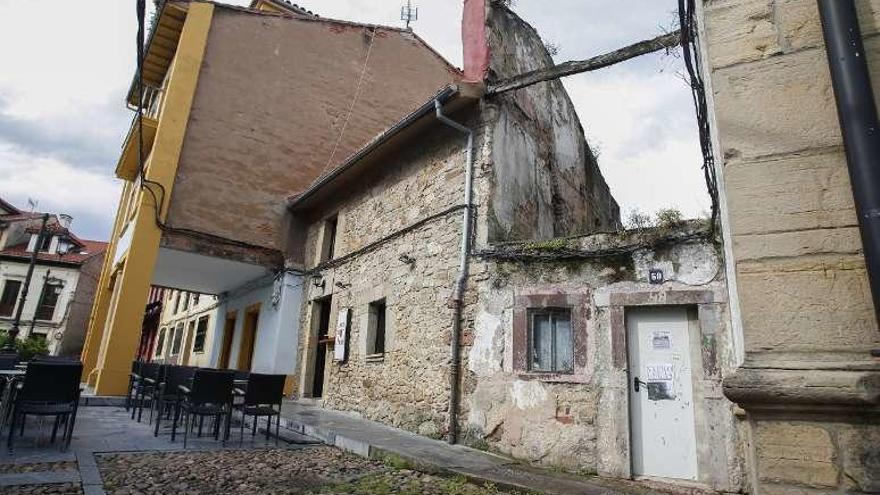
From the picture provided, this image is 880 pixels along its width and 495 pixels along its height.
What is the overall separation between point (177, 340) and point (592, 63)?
18.5 m

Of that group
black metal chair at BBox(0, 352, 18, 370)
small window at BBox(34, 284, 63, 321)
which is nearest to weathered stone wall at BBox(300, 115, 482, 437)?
black metal chair at BBox(0, 352, 18, 370)

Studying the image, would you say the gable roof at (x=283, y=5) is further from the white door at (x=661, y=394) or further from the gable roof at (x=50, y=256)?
the gable roof at (x=50, y=256)

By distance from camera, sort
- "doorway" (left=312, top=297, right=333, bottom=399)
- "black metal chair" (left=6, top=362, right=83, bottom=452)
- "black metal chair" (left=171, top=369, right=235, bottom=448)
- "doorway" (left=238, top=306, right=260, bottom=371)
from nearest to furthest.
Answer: "black metal chair" (left=6, top=362, right=83, bottom=452) < "black metal chair" (left=171, top=369, right=235, bottom=448) < "doorway" (left=312, top=297, right=333, bottom=399) < "doorway" (left=238, top=306, right=260, bottom=371)

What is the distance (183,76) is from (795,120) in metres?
11.8

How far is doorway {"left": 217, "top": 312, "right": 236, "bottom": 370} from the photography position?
14891mm

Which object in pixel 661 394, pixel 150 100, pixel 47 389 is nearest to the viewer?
pixel 47 389

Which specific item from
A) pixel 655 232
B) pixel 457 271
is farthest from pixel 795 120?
pixel 457 271

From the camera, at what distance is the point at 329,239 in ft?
38.4

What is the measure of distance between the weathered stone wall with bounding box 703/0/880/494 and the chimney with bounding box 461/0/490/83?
6215 millimetres

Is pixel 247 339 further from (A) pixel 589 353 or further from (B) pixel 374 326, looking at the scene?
(A) pixel 589 353

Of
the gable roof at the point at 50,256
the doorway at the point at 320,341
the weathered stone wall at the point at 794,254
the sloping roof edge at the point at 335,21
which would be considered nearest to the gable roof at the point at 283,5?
the sloping roof edge at the point at 335,21

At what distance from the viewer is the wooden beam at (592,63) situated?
6.59 metres

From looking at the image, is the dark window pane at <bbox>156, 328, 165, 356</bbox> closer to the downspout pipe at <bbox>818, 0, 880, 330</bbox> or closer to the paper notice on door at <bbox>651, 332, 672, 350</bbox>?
the paper notice on door at <bbox>651, 332, 672, 350</bbox>

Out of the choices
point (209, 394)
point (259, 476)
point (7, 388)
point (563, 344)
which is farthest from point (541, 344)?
point (7, 388)
